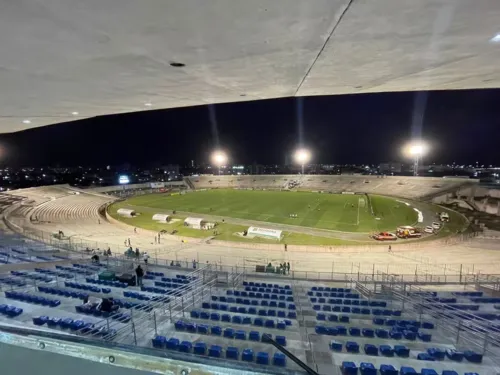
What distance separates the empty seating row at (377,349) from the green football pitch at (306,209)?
1042 inches

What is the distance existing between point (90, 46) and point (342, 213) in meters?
42.7

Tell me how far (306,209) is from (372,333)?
37.5 metres

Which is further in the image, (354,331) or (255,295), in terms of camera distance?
(255,295)

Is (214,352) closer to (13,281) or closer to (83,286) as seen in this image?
(83,286)

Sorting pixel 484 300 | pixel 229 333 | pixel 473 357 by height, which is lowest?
pixel 484 300

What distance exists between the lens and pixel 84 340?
1525 mm

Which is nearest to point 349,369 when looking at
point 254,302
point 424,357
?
point 424,357

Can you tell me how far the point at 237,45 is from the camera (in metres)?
5.17

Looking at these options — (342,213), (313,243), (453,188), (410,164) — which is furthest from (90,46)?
(410,164)

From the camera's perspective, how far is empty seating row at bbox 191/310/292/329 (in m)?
10.5

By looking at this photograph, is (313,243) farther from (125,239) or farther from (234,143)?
(234,143)

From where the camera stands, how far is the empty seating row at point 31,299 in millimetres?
11805

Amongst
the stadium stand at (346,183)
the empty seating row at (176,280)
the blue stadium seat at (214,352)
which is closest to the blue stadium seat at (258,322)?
the blue stadium seat at (214,352)

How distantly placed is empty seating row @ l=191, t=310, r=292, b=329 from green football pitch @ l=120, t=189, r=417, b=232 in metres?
25.9
